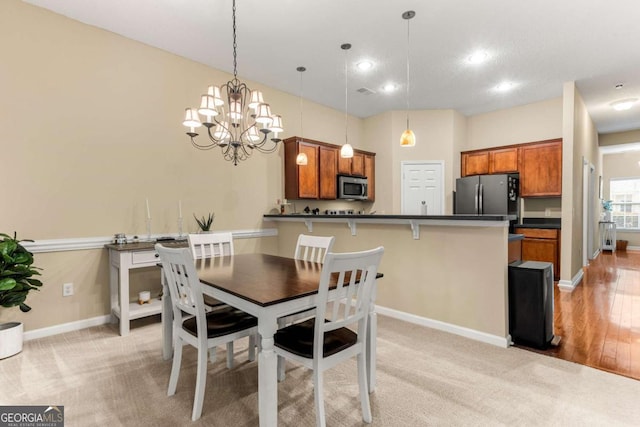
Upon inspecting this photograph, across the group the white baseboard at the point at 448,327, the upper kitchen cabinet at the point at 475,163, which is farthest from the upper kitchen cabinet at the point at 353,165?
the white baseboard at the point at 448,327

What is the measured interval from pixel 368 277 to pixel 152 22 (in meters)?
3.28

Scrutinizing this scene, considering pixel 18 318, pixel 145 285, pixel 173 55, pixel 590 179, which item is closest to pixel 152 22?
pixel 173 55

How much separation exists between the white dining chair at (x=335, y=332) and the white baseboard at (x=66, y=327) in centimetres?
253

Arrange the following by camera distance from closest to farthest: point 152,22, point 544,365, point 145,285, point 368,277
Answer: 1. point 368,277
2. point 544,365
3. point 152,22
4. point 145,285

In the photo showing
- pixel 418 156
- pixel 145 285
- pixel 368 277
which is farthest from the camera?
pixel 418 156

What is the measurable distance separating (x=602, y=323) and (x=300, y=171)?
3957 mm

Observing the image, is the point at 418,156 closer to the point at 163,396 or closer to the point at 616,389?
the point at 616,389

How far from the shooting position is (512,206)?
17.3 ft

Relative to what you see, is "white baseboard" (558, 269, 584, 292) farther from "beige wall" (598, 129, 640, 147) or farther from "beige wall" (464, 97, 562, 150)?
"beige wall" (598, 129, 640, 147)

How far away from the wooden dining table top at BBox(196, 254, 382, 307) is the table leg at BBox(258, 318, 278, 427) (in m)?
0.14

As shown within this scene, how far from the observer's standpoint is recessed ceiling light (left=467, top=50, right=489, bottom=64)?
3.71 meters

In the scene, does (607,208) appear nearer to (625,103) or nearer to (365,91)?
(625,103)

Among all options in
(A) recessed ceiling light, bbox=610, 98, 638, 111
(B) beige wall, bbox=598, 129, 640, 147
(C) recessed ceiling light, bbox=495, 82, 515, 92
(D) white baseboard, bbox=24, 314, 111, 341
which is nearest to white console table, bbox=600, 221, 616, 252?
(B) beige wall, bbox=598, 129, 640, 147
